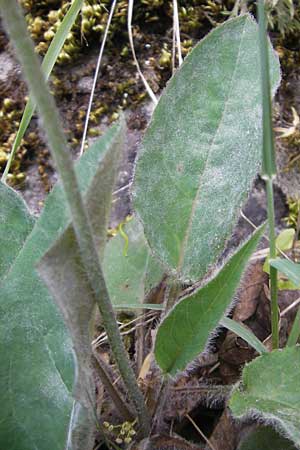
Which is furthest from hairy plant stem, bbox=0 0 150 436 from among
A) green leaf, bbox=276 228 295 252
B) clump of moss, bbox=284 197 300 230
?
clump of moss, bbox=284 197 300 230

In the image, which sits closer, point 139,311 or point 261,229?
point 261,229

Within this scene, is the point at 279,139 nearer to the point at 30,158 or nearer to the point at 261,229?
the point at 30,158

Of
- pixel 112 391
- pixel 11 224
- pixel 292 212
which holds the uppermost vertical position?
pixel 11 224

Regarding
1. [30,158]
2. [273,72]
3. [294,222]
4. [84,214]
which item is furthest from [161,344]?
[30,158]

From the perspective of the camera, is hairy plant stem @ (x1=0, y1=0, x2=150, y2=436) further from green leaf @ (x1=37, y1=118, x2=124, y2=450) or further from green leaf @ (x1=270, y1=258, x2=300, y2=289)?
green leaf @ (x1=270, y1=258, x2=300, y2=289)

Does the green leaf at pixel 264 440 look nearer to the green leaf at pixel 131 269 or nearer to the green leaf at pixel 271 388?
the green leaf at pixel 271 388

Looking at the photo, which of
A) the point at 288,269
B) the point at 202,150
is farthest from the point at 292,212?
the point at 288,269

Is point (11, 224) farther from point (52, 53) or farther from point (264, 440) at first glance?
point (264, 440)
